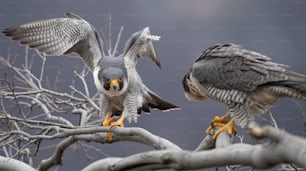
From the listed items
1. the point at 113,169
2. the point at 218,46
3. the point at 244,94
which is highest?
the point at 218,46

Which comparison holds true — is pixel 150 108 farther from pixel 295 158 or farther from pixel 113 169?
pixel 295 158

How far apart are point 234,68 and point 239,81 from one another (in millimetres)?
119

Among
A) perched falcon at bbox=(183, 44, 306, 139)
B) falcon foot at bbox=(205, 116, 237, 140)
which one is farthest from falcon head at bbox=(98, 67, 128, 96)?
falcon foot at bbox=(205, 116, 237, 140)

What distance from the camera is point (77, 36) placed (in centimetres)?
422

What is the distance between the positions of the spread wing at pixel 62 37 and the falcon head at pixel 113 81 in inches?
14.6

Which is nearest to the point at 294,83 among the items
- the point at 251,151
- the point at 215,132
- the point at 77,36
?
the point at 215,132

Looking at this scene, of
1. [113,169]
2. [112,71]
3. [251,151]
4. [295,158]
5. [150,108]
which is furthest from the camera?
[150,108]

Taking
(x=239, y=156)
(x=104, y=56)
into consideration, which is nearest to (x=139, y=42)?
(x=104, y=56)

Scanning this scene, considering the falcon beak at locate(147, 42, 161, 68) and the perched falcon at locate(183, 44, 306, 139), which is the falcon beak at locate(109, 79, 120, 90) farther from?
the falcon beak at locate(147, 42, 161, 68)

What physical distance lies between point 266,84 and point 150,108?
125cm

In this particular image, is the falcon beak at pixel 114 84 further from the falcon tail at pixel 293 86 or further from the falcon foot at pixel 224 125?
the falcon tail at pixel 293 86

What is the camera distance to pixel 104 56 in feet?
13.7

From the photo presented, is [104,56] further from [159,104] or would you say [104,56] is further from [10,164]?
[10,164]

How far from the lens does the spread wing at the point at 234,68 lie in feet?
11.1
